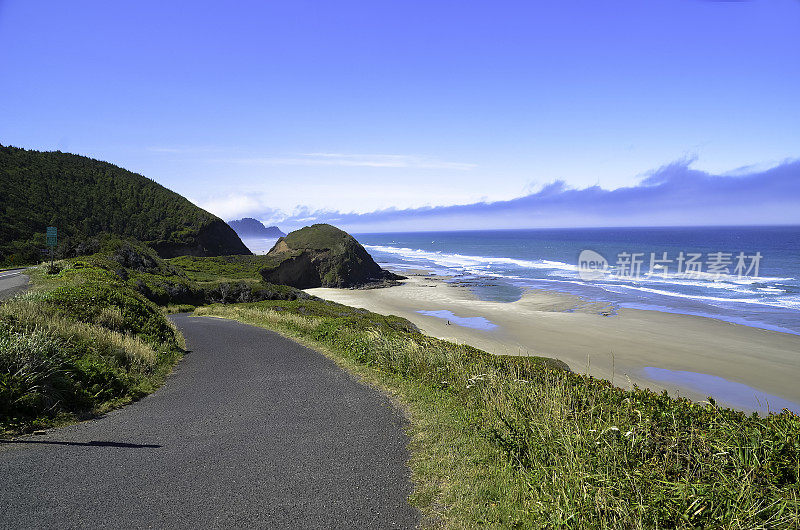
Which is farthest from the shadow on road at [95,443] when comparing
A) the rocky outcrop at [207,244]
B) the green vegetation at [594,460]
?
the rocky outcrop at [207,244]

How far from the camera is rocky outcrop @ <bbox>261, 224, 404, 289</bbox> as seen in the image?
5488cm

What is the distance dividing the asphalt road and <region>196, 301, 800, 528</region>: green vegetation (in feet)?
1.85

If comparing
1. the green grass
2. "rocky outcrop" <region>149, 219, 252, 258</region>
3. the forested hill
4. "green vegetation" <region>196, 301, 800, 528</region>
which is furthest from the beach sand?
the forested hill

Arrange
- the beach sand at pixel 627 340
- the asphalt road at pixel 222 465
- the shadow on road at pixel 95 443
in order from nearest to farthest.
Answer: the asphalt road at pixel 222 465, the shadow on road at pixel 95 443, the beach sand at pixel 627 340

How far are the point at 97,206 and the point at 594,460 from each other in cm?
7848

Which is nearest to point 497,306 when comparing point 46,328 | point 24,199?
→ point 46,328

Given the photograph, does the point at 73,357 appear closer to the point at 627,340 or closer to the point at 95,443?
the point at 95,443

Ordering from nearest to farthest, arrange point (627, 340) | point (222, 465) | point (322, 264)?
point (222, 465), point (627, 340), point (322, 264)

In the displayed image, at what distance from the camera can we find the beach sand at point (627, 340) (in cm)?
1853

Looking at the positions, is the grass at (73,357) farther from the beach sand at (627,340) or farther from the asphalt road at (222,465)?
the beach sand at (627,340)

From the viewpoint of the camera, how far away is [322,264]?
57.3m

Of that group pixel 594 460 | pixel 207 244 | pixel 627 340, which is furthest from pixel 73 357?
pixel 207 244

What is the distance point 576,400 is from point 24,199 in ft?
228

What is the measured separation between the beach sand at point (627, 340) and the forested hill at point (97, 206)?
1673 inches
